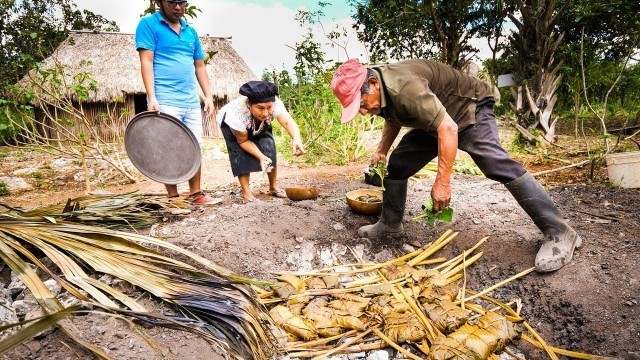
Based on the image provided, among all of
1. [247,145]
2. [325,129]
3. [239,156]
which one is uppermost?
[247,145]

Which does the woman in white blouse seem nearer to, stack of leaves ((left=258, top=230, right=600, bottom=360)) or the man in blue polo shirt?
the man in blue polo shirt

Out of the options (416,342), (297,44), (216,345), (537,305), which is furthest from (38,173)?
(537,305)

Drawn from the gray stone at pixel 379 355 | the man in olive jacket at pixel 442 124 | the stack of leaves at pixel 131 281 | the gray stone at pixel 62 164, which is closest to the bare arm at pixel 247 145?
the man in olive jacket at pixel 442 124

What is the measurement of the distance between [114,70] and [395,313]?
12.4 m

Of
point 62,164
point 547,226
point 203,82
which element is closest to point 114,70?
point 62,164

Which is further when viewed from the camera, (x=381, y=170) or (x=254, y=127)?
(x=254, y=127)

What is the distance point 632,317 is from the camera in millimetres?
1893

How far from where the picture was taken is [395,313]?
7.15 feet

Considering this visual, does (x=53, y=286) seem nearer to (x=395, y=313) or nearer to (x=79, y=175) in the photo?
(x=395, y=313)

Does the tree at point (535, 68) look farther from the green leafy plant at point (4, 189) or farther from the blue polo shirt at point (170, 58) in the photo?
the green leafy plant at point (4, 189)

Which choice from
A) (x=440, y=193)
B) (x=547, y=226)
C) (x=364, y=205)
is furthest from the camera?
(x=364, y=205)

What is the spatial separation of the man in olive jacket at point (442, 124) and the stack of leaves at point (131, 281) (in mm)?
1115

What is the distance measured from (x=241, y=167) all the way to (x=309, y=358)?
84.3 inches

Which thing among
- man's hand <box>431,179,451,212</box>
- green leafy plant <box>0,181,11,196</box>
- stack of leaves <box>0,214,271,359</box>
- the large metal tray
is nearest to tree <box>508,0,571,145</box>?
man's hand <box>431,179,451,212</box>
